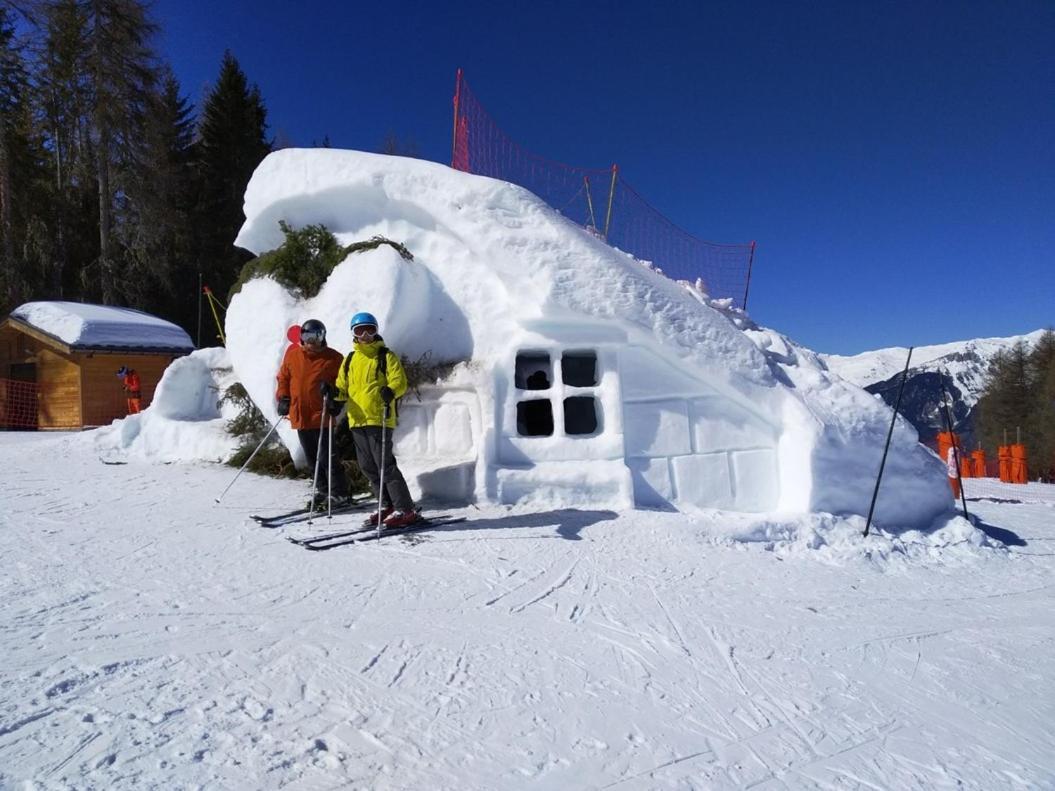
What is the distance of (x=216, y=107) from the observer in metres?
25.7

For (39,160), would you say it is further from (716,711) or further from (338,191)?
(716,711)

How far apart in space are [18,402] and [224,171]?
1424 centimetres

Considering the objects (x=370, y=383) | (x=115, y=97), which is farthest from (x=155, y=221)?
(x=370, y=383)

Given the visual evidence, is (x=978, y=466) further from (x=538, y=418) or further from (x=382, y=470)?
(x=382, y=470)

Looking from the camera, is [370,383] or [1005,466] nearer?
[370,383]

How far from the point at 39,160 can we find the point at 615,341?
2607 centimetres

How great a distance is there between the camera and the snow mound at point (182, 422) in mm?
7938

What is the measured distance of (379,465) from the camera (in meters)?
4.81

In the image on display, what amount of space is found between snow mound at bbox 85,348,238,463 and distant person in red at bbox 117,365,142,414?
4.47m

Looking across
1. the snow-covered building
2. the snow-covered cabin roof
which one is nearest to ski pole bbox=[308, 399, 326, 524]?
the snow-covered building

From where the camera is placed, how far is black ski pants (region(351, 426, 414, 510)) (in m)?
4.79

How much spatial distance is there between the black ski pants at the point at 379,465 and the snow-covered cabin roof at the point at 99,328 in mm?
12340

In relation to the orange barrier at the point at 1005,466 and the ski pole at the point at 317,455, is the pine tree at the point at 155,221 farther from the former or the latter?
the orange barrier at the point at 1005,466

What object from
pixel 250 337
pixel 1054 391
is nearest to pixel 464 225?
pixel 250 337
